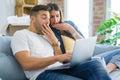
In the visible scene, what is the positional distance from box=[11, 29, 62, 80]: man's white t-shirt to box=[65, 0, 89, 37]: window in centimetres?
228

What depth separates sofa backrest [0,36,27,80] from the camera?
1905mm

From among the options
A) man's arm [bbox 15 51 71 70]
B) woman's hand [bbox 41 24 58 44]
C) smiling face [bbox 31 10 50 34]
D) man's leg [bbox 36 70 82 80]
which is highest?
smiling face [bbox 31 10 50 34]

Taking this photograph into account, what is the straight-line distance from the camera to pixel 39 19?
210cm

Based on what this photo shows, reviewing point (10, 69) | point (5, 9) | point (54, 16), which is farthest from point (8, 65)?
point (5, 9)

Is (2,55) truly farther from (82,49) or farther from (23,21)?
(23,21)

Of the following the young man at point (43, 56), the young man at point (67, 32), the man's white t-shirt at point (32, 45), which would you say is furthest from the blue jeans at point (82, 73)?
the young man at point (67, 32)

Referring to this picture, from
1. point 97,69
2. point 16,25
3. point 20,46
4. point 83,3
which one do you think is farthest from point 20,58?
point 83,3

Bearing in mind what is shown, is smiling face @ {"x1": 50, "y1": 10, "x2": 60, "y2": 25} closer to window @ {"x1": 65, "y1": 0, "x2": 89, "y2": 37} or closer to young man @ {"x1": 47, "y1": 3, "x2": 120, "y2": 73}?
young man @ {"x1": 47, "y1": 3, "x2": 120, "y2": 73}

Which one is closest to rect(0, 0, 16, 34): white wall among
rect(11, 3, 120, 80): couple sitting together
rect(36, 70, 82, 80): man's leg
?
rect(11, 3, 120, 80): couple sitting together

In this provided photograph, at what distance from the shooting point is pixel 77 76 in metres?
1.83

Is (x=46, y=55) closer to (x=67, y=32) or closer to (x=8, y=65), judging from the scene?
(x=8, y=65)

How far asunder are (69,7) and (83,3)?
13.5 inches

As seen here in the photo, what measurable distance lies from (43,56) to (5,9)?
212 cm

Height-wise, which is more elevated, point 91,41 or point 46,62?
point 91,41
